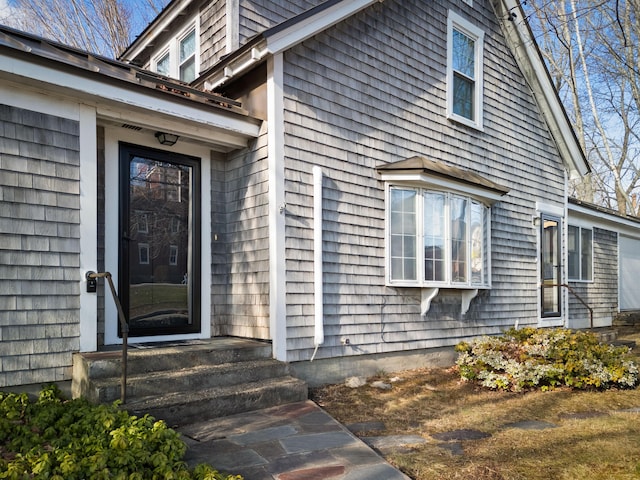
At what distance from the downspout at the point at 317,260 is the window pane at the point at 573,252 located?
770 centimetres

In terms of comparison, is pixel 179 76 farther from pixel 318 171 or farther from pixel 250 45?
pixel 318 171

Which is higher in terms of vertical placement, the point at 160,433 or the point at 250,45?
the point at 250,45

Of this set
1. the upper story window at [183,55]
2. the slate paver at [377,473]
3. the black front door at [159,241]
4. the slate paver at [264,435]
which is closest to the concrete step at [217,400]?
the slate paver at [264,435]

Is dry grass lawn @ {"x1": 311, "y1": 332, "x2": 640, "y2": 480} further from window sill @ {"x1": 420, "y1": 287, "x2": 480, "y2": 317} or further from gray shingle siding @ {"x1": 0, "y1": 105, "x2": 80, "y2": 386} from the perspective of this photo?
gray shingle siding @ {"x1": 0, "y1": 105, "x2": 80, "y2": 386}

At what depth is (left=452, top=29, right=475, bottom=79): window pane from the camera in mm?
8241

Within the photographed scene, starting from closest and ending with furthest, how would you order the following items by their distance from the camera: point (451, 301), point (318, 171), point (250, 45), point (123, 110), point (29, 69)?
point (29, 69) < point (123, 110) < point (250, 45) < point (318, 171) < point (451, 301)

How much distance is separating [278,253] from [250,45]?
2.27m

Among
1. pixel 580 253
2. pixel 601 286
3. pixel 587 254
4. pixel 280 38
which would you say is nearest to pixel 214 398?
pixel 280 38

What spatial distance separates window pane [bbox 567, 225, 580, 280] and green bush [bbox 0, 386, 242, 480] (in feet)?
33.8

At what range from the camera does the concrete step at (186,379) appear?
4039mm

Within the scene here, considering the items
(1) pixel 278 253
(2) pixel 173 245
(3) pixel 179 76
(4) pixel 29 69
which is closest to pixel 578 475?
(1) pixel 278 253

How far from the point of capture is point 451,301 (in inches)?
299

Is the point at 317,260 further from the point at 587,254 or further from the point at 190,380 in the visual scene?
the point at 587,254

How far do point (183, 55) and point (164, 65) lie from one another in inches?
31.0
